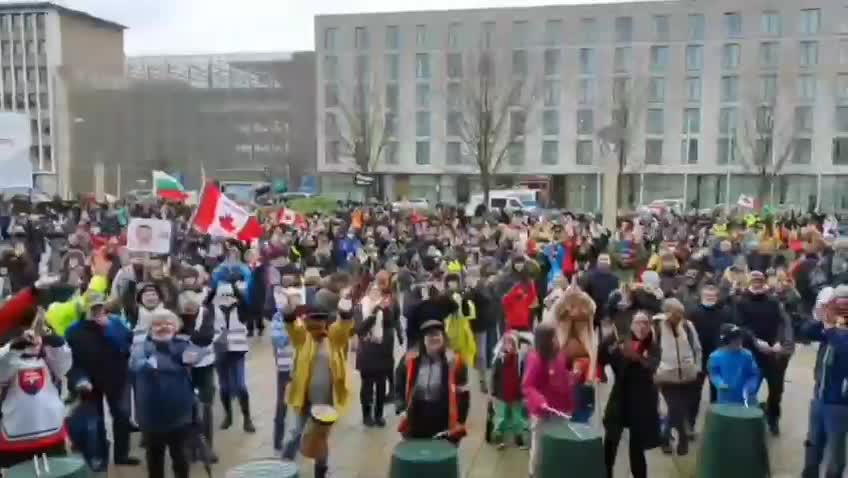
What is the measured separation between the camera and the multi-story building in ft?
172

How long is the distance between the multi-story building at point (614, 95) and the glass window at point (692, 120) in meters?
0.08

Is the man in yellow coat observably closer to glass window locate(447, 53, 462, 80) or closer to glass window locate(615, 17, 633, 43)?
glass window locate(447, 53, 462, 80)

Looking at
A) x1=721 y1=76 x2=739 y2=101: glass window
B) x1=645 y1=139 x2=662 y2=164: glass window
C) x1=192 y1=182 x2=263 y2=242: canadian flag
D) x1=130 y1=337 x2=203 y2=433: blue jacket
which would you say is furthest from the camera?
x1=645 y1=139 x2=662 y2=164: glass window

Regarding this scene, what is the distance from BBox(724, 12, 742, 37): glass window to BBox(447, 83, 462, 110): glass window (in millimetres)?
18534

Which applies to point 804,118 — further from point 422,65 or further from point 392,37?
point 392,37

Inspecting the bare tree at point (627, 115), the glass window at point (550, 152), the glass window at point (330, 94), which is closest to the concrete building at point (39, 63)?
the glass window at point (330, 94)

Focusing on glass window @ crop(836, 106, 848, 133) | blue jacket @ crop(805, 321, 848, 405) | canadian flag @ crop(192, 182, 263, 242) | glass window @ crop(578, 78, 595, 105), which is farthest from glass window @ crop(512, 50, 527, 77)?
blue jacket @ crop(805, 321, 848, 405)

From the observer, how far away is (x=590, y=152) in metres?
55.5

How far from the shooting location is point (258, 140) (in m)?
71.9

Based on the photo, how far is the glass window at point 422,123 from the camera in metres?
58.0

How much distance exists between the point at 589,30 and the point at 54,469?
5535cm

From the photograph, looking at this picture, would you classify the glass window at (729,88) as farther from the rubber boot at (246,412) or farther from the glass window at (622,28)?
the rubber boot at (246,412)

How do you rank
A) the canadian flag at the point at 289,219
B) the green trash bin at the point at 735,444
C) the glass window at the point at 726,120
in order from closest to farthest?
the green trash bin at the point at 735,444 < the canadian flag at the point at 289,219 < the glass window at the point at 726,120

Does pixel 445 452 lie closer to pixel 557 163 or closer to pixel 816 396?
pixel 816 396
